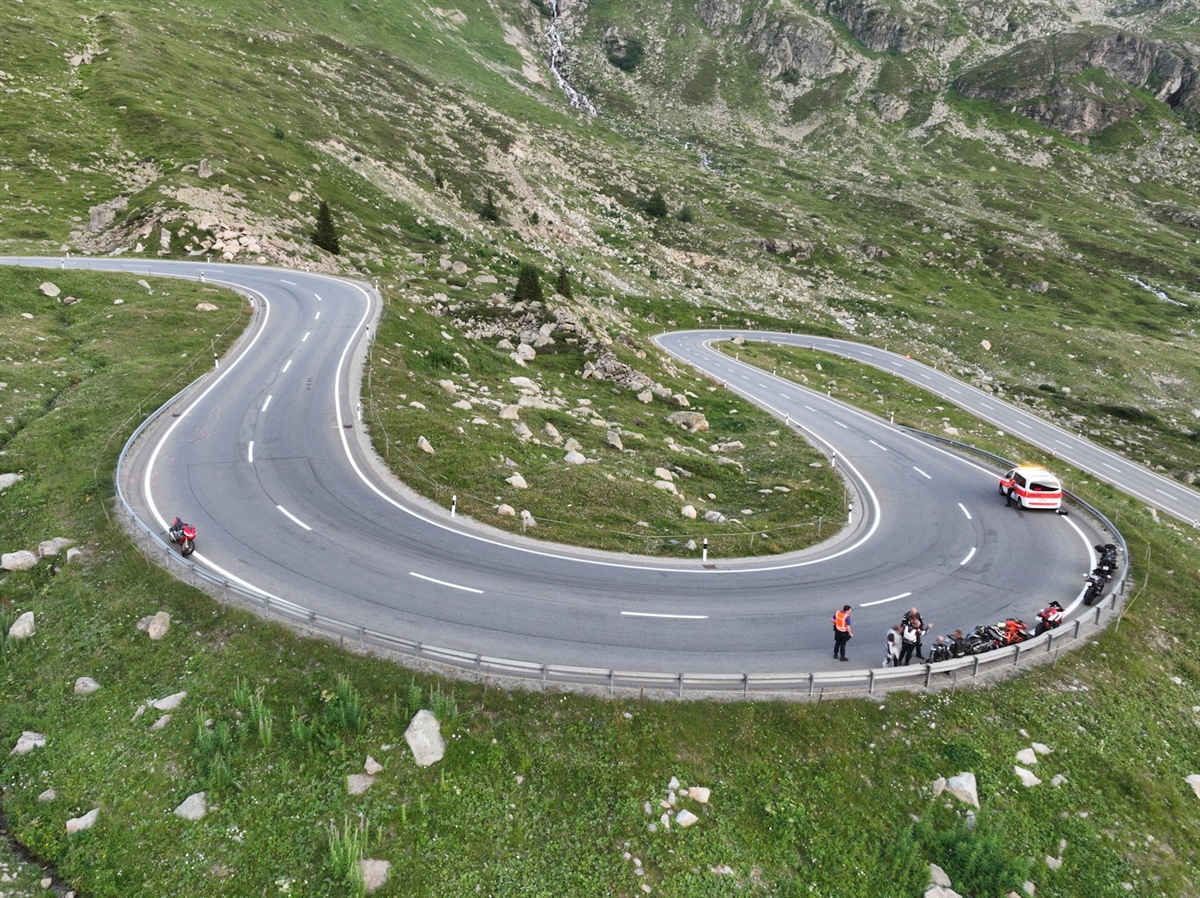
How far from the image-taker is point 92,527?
57.7ft

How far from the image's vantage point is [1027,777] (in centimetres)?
1334

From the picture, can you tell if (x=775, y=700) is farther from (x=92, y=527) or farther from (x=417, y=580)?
(x=92, y=527)

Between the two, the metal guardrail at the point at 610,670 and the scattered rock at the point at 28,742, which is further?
the metal guardrail at the point at 610,670

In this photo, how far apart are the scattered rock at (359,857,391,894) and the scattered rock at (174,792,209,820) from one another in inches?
132

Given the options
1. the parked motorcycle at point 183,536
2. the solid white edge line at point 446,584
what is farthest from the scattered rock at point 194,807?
the parked motorcycle at point 183,536

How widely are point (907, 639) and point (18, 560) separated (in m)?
25.1

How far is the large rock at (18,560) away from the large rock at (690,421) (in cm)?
3022

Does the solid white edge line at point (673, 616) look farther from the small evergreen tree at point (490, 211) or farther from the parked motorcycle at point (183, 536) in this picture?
the small evergreen tree at point (490, 211)

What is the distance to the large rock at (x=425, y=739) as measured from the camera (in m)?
12.0

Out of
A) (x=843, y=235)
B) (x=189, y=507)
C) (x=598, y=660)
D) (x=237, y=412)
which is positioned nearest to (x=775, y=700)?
(x=598, y=660)

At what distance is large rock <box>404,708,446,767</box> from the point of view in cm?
1205

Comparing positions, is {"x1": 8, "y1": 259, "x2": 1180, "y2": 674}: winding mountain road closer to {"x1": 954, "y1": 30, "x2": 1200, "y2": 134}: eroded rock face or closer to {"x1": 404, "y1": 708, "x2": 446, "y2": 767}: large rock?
{"x1": 404, "y1": 708, "x2": 446, "y2": 767}: large rock

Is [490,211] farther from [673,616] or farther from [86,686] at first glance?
[86,686]

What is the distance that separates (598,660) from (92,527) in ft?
53.3
